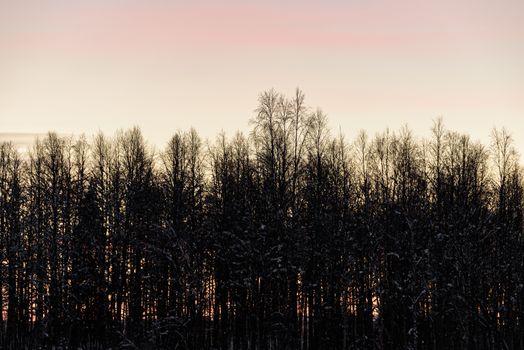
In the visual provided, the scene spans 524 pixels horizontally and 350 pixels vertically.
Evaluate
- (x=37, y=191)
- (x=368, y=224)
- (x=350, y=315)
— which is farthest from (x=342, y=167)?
(x=37, y=191)

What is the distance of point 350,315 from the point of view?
48625 millimetres

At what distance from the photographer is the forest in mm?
44500

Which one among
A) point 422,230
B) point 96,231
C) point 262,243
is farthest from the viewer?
point 96,231

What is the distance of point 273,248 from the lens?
43.0m

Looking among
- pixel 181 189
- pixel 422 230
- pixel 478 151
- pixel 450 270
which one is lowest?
pixel 450 270

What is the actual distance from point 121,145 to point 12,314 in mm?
17950

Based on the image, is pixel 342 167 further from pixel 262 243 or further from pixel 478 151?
pixel 262 243

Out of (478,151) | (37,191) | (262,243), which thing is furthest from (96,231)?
(478,151)

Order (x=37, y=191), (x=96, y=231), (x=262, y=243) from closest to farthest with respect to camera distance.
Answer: (x=262, y=243) → (x=96, y=231) → (x=37, y=191)

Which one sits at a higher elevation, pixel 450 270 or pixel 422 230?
pixel 422 230

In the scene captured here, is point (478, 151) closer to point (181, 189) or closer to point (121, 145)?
point (181, 189)

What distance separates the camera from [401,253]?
48.3 meters

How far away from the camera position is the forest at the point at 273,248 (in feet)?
146

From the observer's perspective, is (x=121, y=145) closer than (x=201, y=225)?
No
